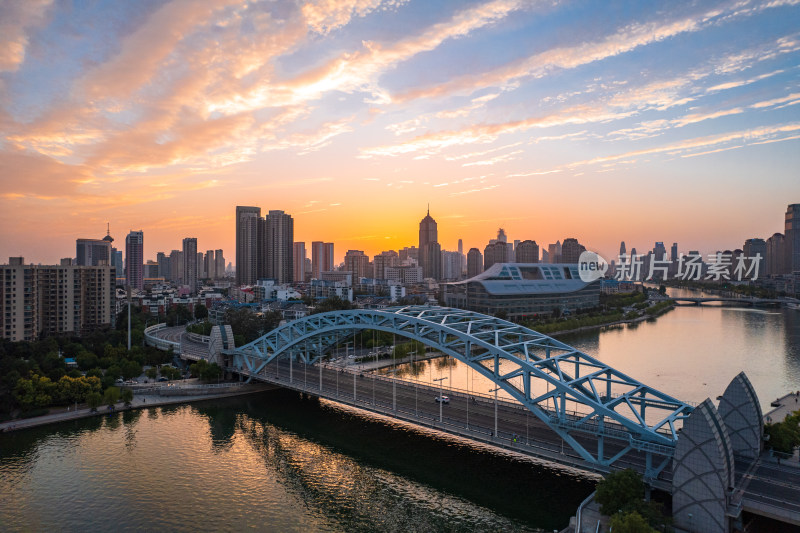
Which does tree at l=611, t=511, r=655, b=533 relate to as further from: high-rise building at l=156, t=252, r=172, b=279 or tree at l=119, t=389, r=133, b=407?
high-rise building at l=156, t=252, r=172, b=279

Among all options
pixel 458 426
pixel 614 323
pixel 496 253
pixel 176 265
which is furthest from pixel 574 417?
pixel 176 265

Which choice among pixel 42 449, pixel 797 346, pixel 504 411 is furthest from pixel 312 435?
pixel 797 346

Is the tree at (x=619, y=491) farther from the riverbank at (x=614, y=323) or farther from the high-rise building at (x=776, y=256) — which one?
the high-rise building at (x=776, y=256)

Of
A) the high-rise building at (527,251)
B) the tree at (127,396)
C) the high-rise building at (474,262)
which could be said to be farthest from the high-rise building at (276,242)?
the tree at (127,396)

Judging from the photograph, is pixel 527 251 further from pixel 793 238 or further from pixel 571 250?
pixel 793 238

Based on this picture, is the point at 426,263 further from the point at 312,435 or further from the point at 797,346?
the point at 312,435

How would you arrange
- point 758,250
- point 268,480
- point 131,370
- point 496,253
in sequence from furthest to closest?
1. point 496,253
2. point 758,250
3. point 131,370
4. point 268,480

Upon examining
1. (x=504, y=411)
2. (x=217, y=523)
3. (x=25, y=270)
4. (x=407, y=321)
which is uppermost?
(x=25, y=270)
